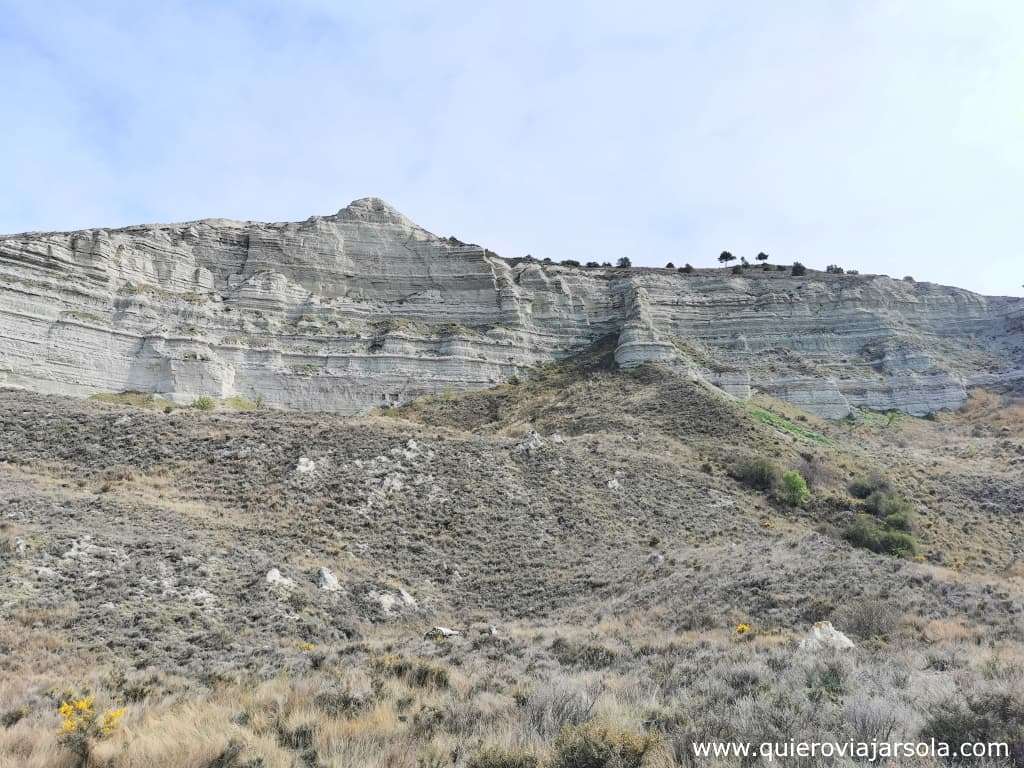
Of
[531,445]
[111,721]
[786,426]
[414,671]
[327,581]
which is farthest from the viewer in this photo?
[786,426]

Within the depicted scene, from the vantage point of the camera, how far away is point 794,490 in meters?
24.5

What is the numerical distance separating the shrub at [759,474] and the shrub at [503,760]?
74.6ft

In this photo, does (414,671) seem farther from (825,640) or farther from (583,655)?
(825,640)

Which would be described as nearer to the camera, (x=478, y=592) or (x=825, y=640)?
(x=825, y=640)

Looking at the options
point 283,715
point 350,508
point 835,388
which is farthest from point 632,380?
point 283,715

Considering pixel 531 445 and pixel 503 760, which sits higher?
pixel 531 445

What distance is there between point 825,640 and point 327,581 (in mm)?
10227

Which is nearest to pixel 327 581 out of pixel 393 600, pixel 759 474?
pixel 393 600

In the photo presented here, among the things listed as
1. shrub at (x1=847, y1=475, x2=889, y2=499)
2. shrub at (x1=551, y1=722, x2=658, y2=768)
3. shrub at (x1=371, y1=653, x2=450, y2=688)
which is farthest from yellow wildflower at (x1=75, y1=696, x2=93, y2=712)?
shrub at (x1=847, y1=475, x2=889, y2=499)

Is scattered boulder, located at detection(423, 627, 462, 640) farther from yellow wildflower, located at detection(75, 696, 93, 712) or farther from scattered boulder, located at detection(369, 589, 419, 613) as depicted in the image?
yellow wildflower, located at detection(75, 696, 93, 712)

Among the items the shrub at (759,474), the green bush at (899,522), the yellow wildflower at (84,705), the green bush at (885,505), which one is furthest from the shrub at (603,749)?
the green bush at (885,505)

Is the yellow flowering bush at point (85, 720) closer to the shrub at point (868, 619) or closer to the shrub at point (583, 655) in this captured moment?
the shrub at point (583, 655)

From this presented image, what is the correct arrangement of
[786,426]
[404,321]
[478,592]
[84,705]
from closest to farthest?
[84,705]
[478,592]
[786,426]
[404,321]

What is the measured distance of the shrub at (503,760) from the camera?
15.0ft
